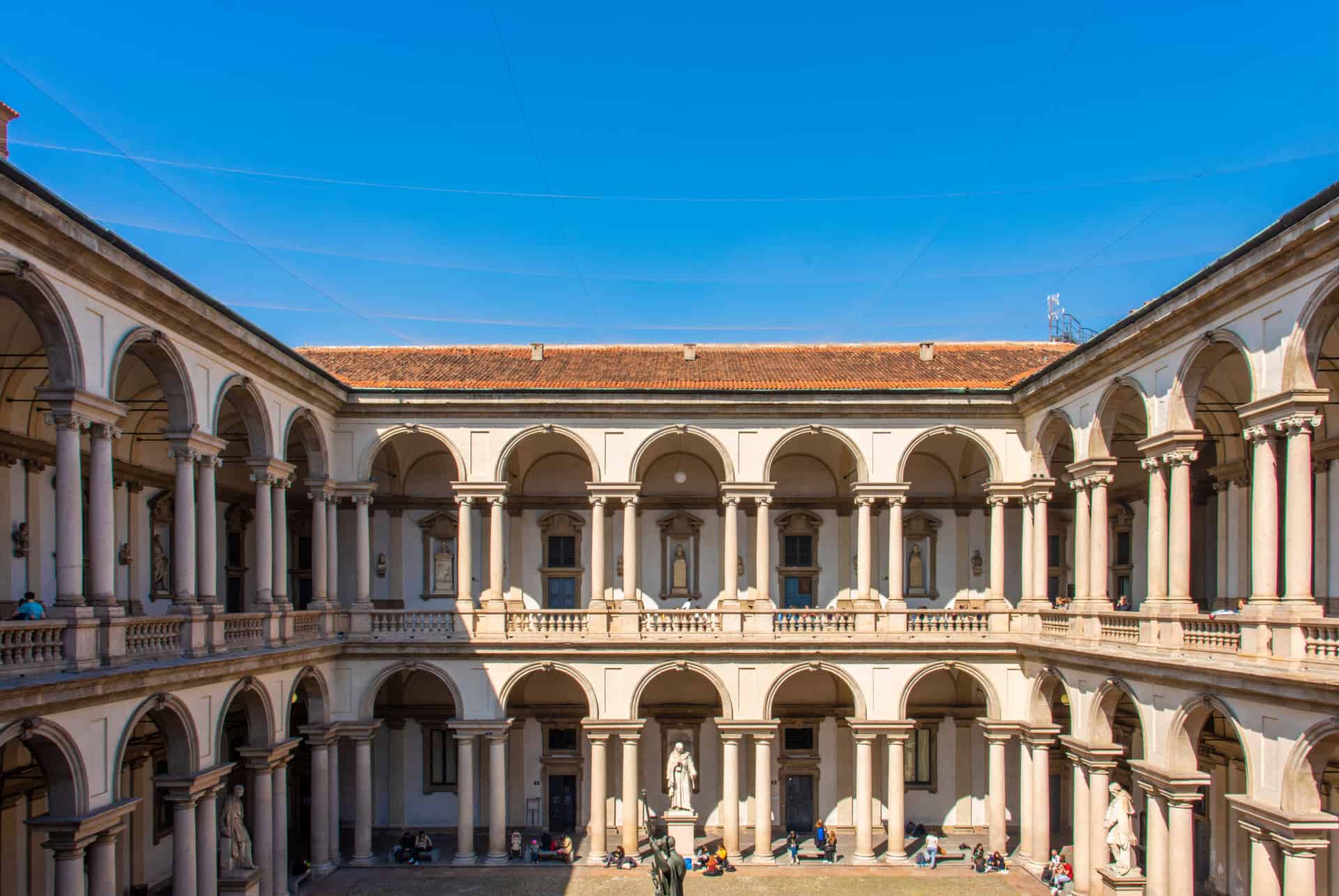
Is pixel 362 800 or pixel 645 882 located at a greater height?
pixel 362 800

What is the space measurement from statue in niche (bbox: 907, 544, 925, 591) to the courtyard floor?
27.1ft

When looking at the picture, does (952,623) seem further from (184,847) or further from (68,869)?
(68,869)

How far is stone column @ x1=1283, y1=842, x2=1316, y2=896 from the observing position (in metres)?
15.9

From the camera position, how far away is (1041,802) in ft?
85.6

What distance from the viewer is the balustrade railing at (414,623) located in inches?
1090

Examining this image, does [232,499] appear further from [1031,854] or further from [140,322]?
[1031,854]

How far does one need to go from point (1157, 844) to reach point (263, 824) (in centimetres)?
1820

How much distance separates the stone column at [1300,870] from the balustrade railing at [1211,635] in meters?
3.12

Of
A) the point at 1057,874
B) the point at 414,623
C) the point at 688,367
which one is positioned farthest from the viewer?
the point at 688,367

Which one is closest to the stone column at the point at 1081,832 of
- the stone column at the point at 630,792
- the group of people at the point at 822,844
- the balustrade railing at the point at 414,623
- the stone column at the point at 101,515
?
the group of people at the point at 822,844

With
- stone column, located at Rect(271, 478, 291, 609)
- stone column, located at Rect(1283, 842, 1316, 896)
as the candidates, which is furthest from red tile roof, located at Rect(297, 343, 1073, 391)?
stone column, located at Rect(1283, 842, 1316, 896)

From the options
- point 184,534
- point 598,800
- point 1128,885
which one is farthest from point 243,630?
point 1128,885

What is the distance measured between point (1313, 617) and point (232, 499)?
2625 centimetres

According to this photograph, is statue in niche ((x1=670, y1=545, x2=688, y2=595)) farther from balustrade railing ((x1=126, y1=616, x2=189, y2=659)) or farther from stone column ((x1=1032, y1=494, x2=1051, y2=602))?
balustrade railing ((x1=126, y1=616, x2=189, y2=659))
